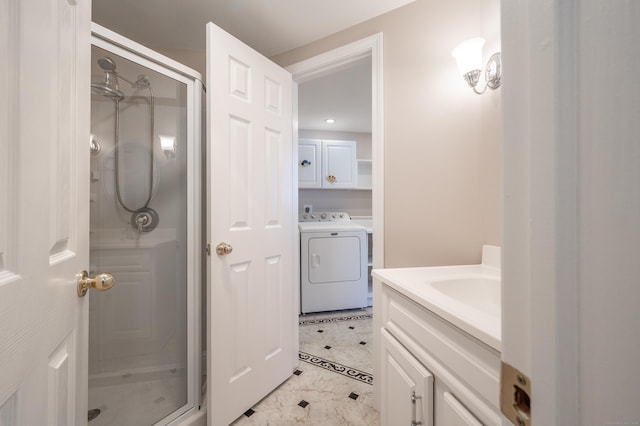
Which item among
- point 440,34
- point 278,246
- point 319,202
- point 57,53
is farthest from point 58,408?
point 319,202

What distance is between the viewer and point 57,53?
0.54 m

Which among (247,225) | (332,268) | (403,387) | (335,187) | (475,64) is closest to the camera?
(403,387)

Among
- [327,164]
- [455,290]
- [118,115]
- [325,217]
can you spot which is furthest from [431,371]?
[327,164]

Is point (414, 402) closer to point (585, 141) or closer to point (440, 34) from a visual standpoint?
point (585, 141)

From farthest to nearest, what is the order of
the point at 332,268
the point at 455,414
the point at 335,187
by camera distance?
the point at 335,187, the point at 332,268, the point at 455,414

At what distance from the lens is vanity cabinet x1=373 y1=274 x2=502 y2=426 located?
0.60m

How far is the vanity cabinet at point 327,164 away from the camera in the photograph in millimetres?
3477

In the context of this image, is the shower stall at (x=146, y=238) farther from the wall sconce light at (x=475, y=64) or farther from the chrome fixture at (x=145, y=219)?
the wall sconce light at (x=475, y=64)

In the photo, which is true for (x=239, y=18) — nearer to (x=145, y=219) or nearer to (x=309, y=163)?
(x=145, y=219)

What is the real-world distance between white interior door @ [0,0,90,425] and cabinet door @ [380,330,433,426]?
886mm

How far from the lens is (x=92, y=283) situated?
671mm

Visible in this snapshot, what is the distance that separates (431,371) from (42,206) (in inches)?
39.8

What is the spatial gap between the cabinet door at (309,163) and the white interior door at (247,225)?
66.5 inches

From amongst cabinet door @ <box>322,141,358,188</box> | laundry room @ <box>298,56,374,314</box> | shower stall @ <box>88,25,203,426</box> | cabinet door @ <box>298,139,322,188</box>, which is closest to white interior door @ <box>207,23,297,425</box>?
shower stall @ <box>88,25,203,426</box>
